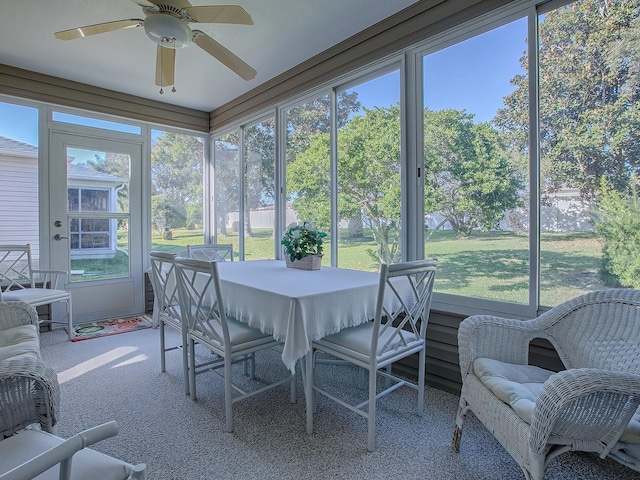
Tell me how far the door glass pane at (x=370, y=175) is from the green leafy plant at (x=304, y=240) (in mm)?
492

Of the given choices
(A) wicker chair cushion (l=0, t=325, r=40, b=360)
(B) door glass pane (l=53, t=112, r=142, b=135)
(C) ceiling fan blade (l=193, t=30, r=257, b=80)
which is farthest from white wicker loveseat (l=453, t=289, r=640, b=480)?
(B) door glass pane (l=53, t=112, r=142, b=135)

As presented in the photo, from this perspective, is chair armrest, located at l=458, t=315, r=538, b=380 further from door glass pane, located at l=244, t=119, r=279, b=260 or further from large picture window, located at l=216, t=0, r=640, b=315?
door glass pane, located at l=244, t=119, r=279, b=260

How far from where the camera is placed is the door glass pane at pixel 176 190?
15.2 ft

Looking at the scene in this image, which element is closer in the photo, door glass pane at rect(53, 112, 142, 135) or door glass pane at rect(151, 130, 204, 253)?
door glass pane at rect(53, 112, 142, 135)

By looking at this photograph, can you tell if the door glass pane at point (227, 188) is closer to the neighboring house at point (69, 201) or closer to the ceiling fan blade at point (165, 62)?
the neighboring house at point (69, 201)

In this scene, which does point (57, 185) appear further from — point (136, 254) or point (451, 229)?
point (451, 229)

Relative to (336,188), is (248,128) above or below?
above

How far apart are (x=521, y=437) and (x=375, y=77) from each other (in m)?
2.63

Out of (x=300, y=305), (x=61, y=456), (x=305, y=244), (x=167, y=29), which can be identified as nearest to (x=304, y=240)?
(x=305, y=244)

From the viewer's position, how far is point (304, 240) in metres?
2.64

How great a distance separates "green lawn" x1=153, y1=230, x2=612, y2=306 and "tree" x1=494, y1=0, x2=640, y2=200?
295mm

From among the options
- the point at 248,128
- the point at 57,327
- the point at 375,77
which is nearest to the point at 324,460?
the point at 375,77

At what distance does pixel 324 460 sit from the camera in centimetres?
166

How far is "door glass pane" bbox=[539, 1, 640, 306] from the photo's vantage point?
5.70 ft
